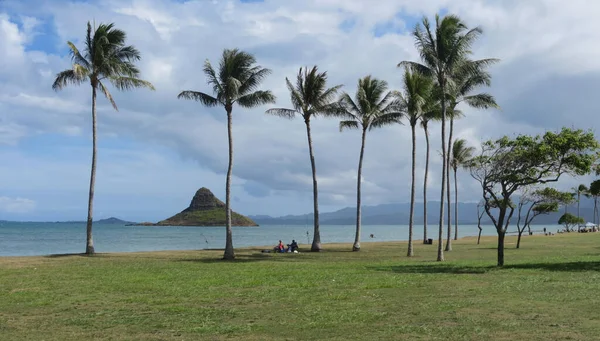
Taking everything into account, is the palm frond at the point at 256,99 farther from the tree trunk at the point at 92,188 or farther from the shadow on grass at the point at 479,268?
the shadow on grass at the point at 479,268

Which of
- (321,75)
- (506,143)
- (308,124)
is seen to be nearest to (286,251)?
(308,124)

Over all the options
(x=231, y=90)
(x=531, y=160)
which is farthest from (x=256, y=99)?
(x=531, y=160)

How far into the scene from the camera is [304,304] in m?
15.0

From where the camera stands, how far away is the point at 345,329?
38.5 feet

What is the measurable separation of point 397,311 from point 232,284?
25.5ft

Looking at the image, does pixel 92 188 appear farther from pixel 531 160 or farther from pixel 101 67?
pixel 531 160

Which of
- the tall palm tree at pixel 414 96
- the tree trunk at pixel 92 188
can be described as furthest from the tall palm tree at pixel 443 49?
the tree trunk at pixel 92 188

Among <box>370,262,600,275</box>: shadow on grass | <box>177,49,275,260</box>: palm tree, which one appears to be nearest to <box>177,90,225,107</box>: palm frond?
<box>177,49,275,260</box>: palm tree

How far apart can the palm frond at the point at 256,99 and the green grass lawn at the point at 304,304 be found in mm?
13885

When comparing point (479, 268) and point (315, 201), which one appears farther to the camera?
point (315, 201)

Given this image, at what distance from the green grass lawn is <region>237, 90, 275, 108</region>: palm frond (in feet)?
45.6

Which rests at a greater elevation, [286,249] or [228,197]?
[228,197]

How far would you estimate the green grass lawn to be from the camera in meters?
11.5

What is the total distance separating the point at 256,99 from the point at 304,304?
22.5 meters
